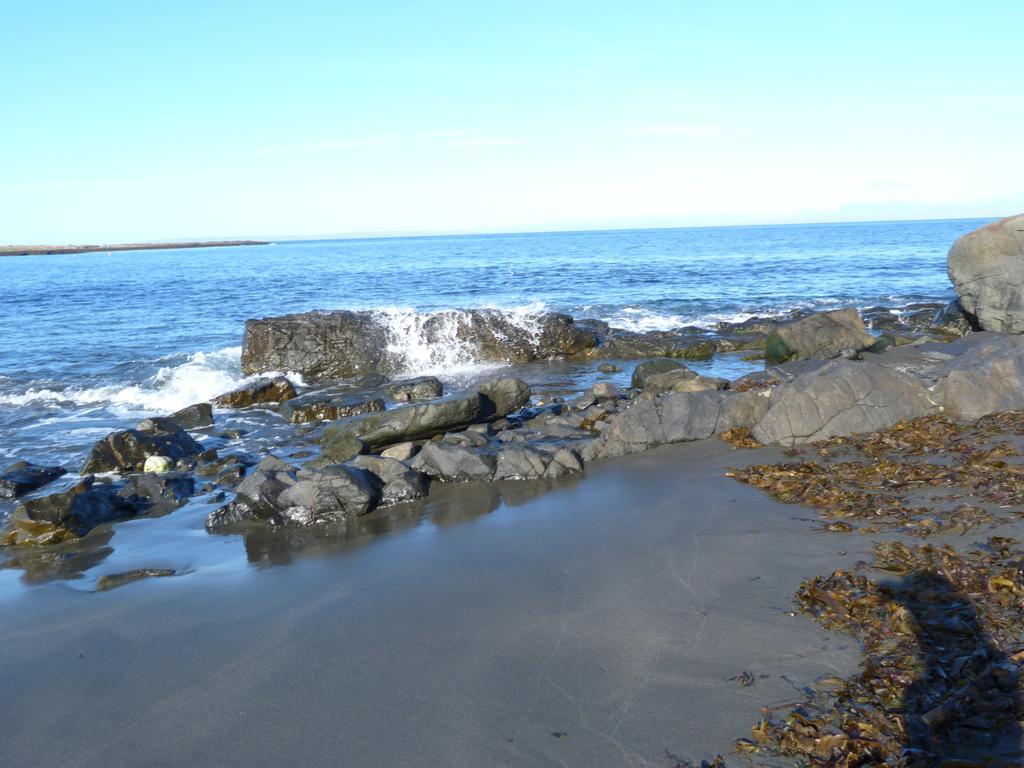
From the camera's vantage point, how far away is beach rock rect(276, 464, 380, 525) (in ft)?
26.5

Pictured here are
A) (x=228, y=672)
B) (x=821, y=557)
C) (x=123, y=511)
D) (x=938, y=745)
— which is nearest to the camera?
(x=938, y=745)

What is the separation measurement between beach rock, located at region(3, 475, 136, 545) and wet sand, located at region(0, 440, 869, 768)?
1.11 m

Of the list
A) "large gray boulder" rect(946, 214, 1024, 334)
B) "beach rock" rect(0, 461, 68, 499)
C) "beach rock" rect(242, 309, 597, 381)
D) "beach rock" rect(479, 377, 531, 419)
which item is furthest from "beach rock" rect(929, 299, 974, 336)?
"beach rock" rect(0, 461, 68, 499)

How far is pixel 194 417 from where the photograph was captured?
1337cm

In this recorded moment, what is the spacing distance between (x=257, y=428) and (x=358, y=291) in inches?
975

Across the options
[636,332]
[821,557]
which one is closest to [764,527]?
[821,557]

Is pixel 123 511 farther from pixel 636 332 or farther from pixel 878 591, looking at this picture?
pixel 636 332

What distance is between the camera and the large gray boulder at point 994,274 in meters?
15.0

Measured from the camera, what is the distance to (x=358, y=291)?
37219mm

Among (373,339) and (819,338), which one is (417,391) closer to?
(373,339)

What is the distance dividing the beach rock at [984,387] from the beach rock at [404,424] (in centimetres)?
601

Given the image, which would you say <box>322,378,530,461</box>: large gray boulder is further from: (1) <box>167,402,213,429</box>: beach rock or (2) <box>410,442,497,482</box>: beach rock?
(1) <box>167,402,213,429</box>: beach rock

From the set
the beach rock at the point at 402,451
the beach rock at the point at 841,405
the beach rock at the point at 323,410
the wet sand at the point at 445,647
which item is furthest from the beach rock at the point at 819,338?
the wet sand at the point at 445,647

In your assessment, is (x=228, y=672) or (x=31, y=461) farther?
(x=31, y=461)
